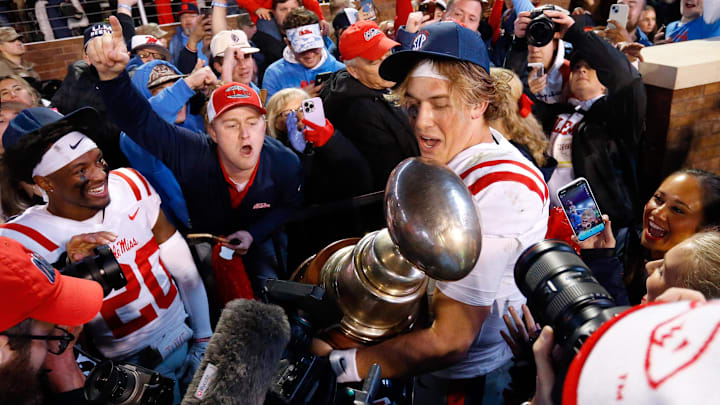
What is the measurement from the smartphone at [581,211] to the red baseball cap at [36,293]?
2.00m

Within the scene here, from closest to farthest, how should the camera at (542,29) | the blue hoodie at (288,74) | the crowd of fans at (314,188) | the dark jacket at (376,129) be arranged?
the crowd of fans at (314,188) < the dark jacket at (376,129) < the camera at (542,29) < the blue hoodie at (288,74)

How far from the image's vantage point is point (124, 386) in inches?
48.1

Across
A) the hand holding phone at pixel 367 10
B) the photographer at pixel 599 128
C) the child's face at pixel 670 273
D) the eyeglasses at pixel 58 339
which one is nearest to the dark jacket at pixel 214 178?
the eyeglasses at pixel 58 339

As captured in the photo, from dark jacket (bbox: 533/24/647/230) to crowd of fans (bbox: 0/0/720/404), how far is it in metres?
0.01

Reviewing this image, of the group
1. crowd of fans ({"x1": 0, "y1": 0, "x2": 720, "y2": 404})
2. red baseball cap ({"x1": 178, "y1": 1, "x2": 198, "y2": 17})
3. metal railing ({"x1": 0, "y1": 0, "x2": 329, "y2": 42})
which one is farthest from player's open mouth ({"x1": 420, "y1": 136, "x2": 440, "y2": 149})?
metal railing ({"x1": 0, "y1": 0, "x2": 329, "y2": 42})

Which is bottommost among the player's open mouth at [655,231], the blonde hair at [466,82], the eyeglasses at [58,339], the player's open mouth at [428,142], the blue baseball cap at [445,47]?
the player's open mouth at [655,231]

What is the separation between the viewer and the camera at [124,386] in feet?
3.91

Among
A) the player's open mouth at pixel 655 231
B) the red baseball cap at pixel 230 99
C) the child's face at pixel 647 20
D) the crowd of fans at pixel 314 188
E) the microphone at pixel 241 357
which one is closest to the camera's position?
the microphone at pixel 241 357

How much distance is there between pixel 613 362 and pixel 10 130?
2.25 meters

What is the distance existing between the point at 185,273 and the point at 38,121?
89 centimetres

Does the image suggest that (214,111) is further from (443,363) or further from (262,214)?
(443,363)

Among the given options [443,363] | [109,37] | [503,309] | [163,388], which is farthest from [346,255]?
[109,37]

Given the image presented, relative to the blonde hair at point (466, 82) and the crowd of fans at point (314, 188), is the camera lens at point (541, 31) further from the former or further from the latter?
the blonde hair at point (466, 82)

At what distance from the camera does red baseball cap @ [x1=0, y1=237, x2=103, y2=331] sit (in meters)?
1.17
